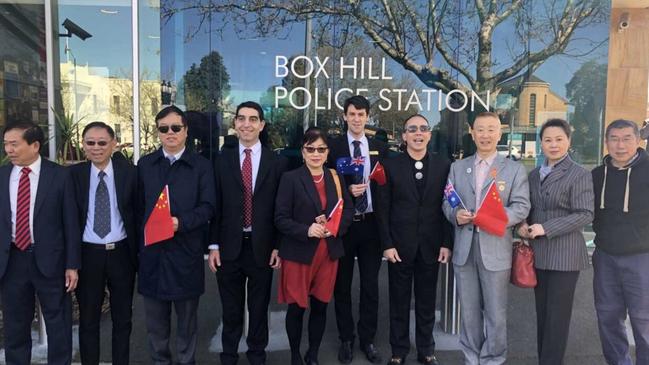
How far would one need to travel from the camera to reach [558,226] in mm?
3240

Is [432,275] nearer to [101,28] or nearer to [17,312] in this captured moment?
[17,312]

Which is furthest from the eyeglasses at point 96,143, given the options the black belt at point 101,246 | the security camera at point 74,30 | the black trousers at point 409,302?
the security camera at point 74,30

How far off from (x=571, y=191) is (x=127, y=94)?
5.98 metres

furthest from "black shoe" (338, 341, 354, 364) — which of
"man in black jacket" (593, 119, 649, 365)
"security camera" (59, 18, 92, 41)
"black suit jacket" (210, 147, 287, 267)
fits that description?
"security camera" (59, 18, 92, 41)

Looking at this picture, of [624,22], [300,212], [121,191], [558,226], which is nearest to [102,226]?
[121,191]

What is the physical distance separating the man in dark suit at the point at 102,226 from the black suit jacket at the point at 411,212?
181 centimetres

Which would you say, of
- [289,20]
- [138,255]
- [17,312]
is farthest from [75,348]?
[289,20]

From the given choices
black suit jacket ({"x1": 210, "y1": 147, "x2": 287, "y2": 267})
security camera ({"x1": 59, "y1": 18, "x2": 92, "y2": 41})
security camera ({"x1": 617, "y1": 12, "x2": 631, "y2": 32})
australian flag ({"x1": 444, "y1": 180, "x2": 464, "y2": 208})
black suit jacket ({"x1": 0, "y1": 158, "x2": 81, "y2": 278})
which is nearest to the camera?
black suit jacket ({"x1": 0, "y1": 158, "x2": 81, "y2": 278})

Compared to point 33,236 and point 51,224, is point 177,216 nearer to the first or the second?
point 51,224

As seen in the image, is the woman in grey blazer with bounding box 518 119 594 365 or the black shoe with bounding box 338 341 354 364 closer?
the woman in grey blazer with bounding box 518 119 594 365

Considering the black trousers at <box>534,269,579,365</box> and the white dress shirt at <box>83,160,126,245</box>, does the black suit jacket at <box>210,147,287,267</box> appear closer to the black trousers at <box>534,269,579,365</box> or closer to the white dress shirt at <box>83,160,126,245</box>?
the white dress shirt at <box>83,160,126,245</box>

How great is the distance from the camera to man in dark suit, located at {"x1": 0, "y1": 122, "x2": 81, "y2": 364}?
10.4 feet

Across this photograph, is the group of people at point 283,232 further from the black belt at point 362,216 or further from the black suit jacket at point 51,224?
the black belt at point 362,216

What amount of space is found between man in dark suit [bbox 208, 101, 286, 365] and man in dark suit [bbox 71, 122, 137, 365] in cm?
59
